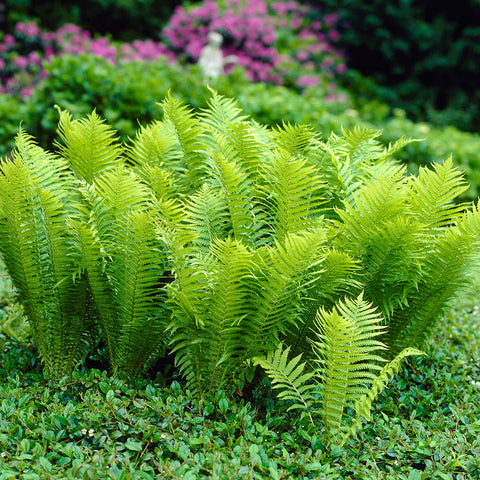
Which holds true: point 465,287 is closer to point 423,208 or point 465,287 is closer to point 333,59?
point 423,208

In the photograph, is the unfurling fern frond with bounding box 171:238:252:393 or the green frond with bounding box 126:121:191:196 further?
the green frond with bounding box 126:121:191:196

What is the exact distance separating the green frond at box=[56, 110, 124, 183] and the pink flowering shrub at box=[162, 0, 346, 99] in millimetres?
9753

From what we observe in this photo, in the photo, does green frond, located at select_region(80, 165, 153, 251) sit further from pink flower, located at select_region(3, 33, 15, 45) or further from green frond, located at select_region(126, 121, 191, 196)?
pink flower, located at select_region(3, 33, 15, 45)

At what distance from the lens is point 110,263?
6.04 feet

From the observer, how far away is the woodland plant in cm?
170

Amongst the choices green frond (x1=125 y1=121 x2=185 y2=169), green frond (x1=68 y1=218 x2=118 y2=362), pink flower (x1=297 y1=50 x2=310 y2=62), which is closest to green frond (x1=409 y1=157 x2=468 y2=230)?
green frond (x1=125 y1=121 x2=185 y2=169)

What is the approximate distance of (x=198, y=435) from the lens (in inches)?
67.6

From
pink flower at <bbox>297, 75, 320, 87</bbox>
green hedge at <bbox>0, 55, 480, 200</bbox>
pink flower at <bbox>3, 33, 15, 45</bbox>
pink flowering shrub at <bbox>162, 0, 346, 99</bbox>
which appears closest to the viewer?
green hedge at <bbox>0, 55, 480, 200</bbox>

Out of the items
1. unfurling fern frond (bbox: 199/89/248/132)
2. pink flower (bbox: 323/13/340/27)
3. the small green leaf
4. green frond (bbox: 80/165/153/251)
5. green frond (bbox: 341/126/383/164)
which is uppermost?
pink flower (bbox: 323/13/340/27)

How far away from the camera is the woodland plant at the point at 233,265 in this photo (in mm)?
1703

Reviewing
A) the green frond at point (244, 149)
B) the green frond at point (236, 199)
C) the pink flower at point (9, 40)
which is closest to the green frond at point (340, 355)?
the green frond at point (236, 199)

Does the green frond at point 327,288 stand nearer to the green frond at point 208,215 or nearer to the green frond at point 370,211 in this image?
the green frond at point 370,211

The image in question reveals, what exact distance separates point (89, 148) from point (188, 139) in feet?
1.44

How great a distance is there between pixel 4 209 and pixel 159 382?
0.90 meters
